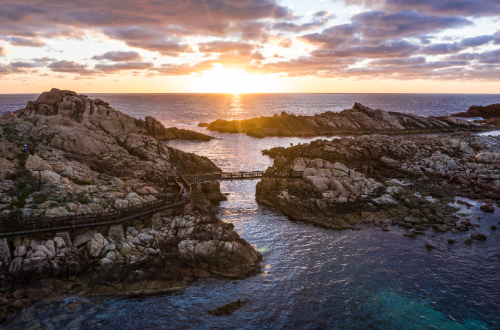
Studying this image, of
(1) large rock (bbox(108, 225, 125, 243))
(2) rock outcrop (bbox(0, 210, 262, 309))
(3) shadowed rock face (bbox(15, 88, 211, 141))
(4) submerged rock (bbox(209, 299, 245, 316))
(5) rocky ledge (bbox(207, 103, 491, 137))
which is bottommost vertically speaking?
(4) submerged rock (bbox(209, 299, 245, 316))

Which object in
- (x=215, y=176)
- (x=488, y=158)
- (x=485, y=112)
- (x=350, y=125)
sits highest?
(x=485, y=112)

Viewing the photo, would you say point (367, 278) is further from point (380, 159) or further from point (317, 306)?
point (380, 159)

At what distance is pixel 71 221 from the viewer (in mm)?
32750

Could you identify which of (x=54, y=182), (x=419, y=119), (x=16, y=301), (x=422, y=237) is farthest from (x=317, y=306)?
(x=419, y=119)

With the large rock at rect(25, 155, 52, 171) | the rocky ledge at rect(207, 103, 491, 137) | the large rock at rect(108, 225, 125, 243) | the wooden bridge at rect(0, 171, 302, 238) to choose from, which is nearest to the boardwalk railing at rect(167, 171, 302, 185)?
the wooden bridge at rect(0, 171, 302, 238)

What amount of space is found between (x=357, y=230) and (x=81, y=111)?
62.1 meters

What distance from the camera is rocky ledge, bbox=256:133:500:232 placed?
45375 mm

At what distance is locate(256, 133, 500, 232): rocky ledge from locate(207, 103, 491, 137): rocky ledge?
5110 cm

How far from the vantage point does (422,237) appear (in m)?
40.3

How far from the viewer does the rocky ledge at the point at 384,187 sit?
1786 inches

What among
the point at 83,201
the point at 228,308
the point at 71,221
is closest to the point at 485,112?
the point at 228,308

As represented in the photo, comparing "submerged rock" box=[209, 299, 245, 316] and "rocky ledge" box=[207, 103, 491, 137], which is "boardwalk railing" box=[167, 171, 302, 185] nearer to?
"submerged rock" box=[209, 299, 245, 316]

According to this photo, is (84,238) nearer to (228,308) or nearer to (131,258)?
(131,258)

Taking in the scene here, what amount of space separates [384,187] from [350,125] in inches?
3384
